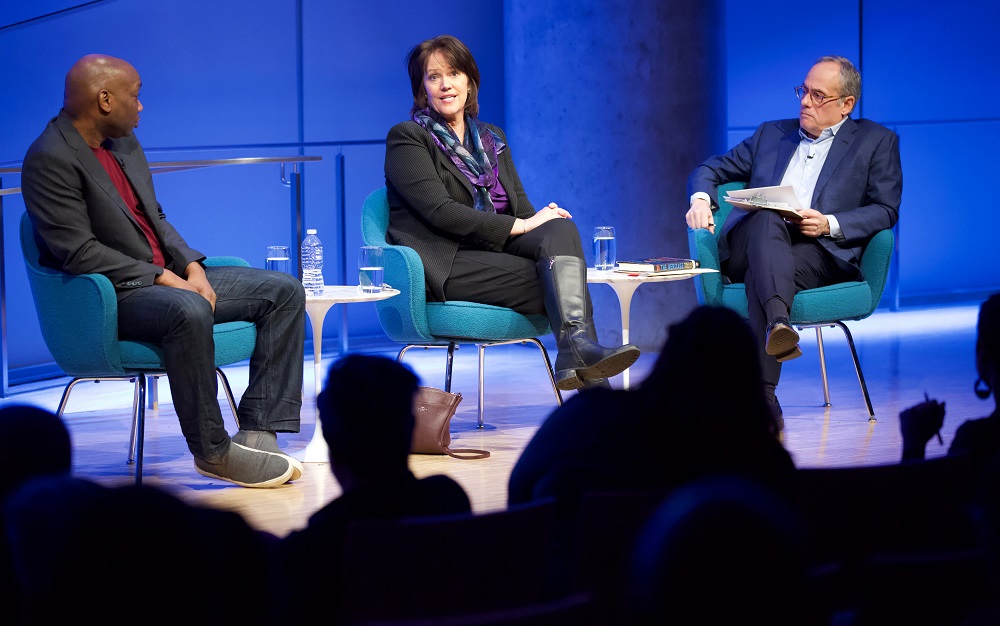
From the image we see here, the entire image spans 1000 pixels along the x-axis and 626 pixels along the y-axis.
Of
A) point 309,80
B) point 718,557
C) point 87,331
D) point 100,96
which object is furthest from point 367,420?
point 309,80

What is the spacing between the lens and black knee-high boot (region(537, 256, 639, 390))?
4.11m

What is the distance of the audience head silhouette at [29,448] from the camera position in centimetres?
155

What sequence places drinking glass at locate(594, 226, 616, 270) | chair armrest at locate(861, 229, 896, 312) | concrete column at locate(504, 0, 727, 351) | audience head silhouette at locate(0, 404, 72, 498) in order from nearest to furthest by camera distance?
audience head silhouette at locate(0, 404, 72, 498), chair armrest at locate(861, 229, 896, 312), drinking glass at locate(594, 226, 616, 270), concrete column at locate(504, 0, 727, 351)

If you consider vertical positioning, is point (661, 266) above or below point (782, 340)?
above

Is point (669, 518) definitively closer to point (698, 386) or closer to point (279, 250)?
point (698, 386)

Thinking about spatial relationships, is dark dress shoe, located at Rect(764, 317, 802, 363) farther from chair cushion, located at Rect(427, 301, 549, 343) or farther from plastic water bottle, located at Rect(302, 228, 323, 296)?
plastic water bottle, located at Rect(302, 228, 323, 296)

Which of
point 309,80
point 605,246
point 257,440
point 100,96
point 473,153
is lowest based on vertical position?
point 257,440

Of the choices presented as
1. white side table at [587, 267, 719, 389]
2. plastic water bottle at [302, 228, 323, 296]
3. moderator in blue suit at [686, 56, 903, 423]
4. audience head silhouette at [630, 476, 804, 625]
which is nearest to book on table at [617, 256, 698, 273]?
white side table at [587, 267, 719, 389]

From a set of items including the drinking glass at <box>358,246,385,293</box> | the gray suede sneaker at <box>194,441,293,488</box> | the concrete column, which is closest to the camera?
the gray suede sneaker at <box>194,441,293,488</box>

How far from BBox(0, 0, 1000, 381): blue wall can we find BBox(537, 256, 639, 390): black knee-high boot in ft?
6.73

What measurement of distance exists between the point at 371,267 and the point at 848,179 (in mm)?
1961

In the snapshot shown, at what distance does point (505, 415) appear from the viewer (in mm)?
4922

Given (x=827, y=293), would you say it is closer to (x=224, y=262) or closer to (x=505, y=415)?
(x=505, y=415)

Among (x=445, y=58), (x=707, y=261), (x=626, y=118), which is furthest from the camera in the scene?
(x=626, y=118)
